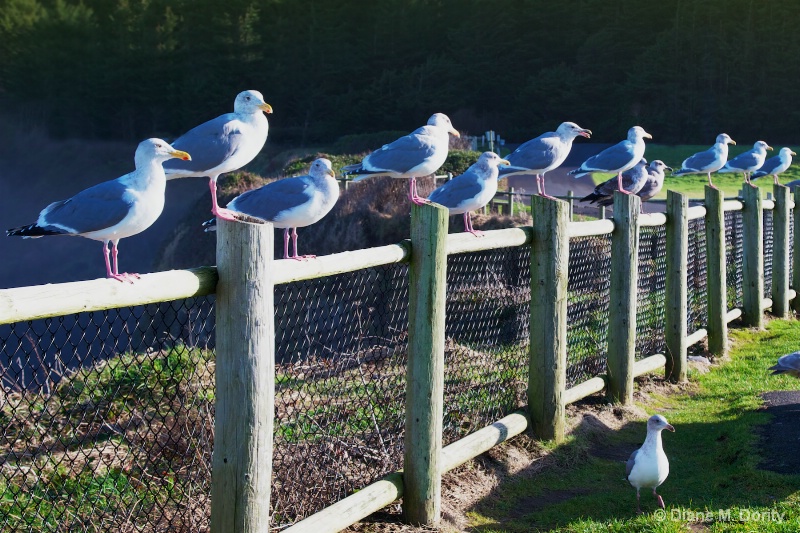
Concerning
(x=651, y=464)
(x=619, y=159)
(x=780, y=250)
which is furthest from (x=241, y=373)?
(x=780, y=250)

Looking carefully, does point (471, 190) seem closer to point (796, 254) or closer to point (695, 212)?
point (695, 212)

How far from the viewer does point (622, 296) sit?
319 inches

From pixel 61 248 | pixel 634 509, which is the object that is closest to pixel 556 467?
pixel 634 509

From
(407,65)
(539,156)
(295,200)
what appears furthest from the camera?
(407,65)

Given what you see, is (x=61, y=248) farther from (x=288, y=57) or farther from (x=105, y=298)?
(x=105, y=298)

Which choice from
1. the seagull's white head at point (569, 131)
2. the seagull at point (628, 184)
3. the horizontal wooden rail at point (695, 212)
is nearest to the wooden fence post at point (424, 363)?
the seagull's white head at point (569, 131)

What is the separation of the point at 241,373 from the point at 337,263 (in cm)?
109

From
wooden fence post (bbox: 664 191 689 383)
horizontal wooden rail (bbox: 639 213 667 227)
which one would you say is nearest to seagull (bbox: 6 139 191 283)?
horizontal wooden rail (bbox: 639 213 667 227)

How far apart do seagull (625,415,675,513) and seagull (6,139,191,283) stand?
327 cm

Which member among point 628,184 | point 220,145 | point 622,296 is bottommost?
point 622,296

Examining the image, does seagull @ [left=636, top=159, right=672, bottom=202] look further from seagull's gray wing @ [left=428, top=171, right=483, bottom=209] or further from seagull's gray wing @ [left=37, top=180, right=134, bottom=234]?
seagull's gray wing @ [left=37, top=180, right=134, bottom=234]

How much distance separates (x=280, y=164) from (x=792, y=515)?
1416 inches

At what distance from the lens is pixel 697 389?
30.3 feet

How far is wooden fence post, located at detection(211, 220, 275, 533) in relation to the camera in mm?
3959
